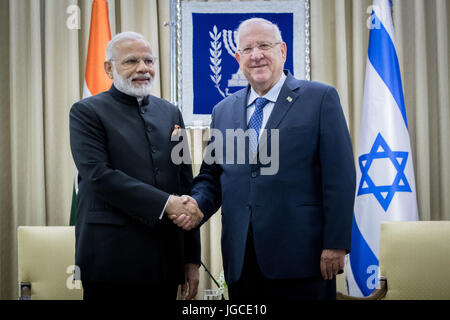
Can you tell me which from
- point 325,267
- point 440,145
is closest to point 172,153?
point 325,267

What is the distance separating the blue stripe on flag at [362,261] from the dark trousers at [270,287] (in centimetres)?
147

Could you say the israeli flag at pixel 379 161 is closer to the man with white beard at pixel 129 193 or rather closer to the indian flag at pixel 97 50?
the man with white beard at pixel 129 193

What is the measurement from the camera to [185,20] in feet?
13.0

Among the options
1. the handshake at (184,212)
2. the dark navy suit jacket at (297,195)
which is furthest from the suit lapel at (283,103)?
the handshake at (184,212)

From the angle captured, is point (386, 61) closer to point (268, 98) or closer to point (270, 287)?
point (268, 98)

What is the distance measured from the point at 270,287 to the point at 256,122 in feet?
2.54

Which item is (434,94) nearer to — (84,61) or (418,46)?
(418,46)

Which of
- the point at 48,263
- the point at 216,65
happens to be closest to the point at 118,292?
the point at 48,263

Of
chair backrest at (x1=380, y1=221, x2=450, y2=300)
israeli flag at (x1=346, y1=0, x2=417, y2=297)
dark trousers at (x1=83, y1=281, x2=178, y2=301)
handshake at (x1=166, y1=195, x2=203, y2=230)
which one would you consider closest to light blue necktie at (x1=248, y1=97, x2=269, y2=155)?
handshake at (x1=166, y1=195, x2=203, y2=230)

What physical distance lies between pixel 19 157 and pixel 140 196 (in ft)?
7.45

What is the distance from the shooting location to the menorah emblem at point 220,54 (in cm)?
398

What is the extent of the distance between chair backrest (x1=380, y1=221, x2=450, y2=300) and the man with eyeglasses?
1219mm

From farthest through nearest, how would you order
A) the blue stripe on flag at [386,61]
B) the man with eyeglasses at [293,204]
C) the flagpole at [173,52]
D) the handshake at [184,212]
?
1. the flagpole at [173,52]
2. the blue stripe on flag at [386,61]
3. the handshake at [184,212]
4. the man with eyeglasses at [293,204]

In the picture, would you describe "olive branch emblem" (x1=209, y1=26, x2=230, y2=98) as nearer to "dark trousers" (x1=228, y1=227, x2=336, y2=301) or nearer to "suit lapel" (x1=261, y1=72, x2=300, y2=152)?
"suit lapel" (x1=261, y1=72, x2=300, y2=152)
